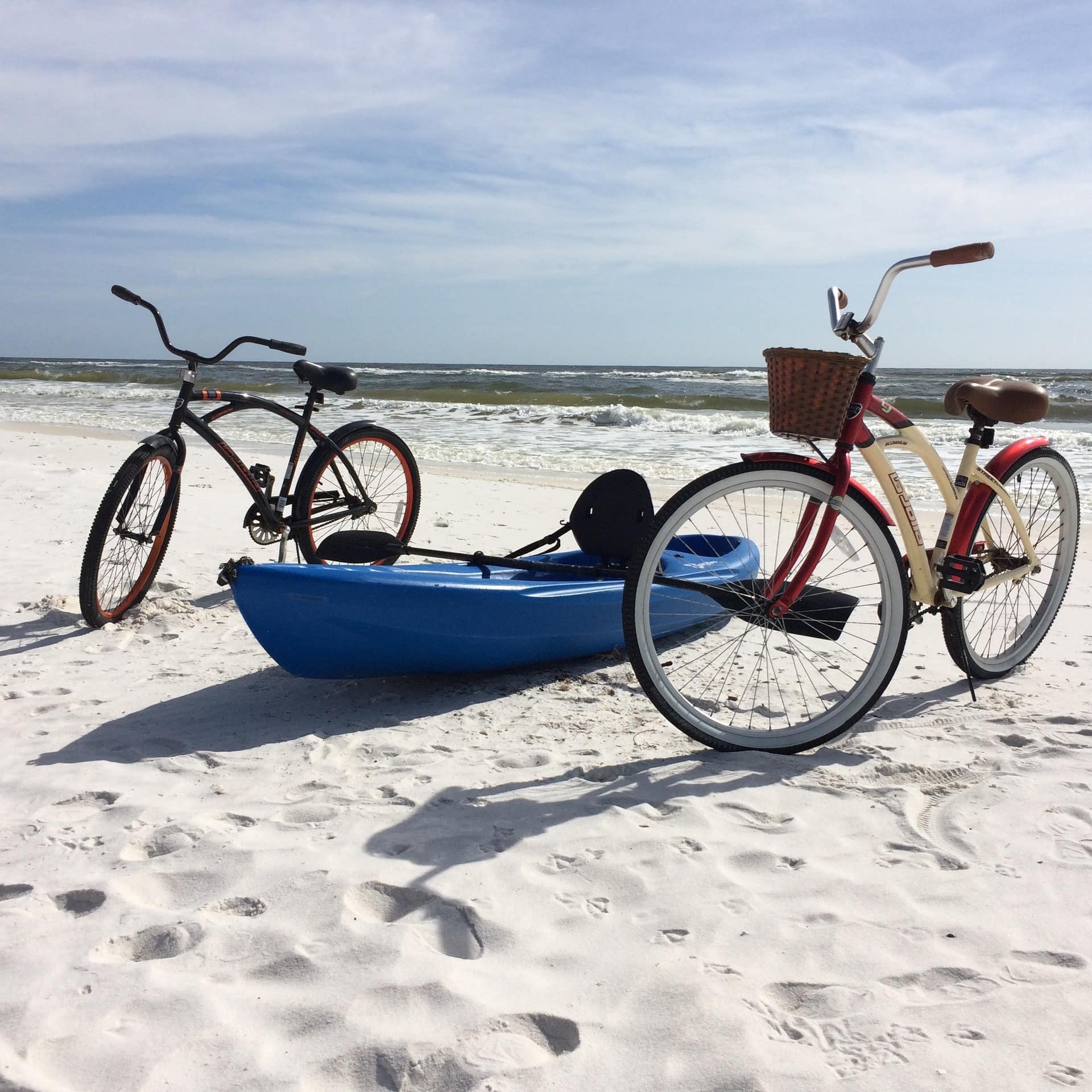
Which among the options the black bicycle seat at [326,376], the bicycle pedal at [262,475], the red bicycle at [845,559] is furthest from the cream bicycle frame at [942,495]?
the bicycle pedal at [262,475]

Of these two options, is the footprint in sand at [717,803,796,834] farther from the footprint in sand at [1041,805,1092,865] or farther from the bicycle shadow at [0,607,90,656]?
the bicycle shadow at [0,607,90,656]

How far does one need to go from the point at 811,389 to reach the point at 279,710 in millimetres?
1977

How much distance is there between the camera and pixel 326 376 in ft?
14.7

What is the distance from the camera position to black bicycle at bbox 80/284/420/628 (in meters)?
3.93

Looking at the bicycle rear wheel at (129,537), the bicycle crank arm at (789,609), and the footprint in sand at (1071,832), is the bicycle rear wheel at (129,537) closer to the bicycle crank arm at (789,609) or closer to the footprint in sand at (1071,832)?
the bicycle crank arm at (789,609)

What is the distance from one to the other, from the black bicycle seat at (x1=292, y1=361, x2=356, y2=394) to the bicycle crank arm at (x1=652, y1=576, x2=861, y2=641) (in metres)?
2.23

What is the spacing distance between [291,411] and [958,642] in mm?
3130

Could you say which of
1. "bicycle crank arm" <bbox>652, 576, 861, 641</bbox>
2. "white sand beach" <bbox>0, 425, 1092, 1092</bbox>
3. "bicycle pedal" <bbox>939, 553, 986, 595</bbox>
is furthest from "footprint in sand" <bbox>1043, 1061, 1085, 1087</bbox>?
"bicycle pedal" <bbox>939, 553, 986, 595</bbox>

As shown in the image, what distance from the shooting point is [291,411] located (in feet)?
14.8

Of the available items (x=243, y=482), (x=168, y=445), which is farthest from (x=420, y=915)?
(x=243, y=482)

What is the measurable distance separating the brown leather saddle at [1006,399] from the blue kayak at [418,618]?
1135 mm

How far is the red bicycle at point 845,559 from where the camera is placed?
2.60m

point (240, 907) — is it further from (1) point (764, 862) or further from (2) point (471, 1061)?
(1) point (764, 862)

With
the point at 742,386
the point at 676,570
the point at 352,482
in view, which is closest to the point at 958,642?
the point at 676,570
